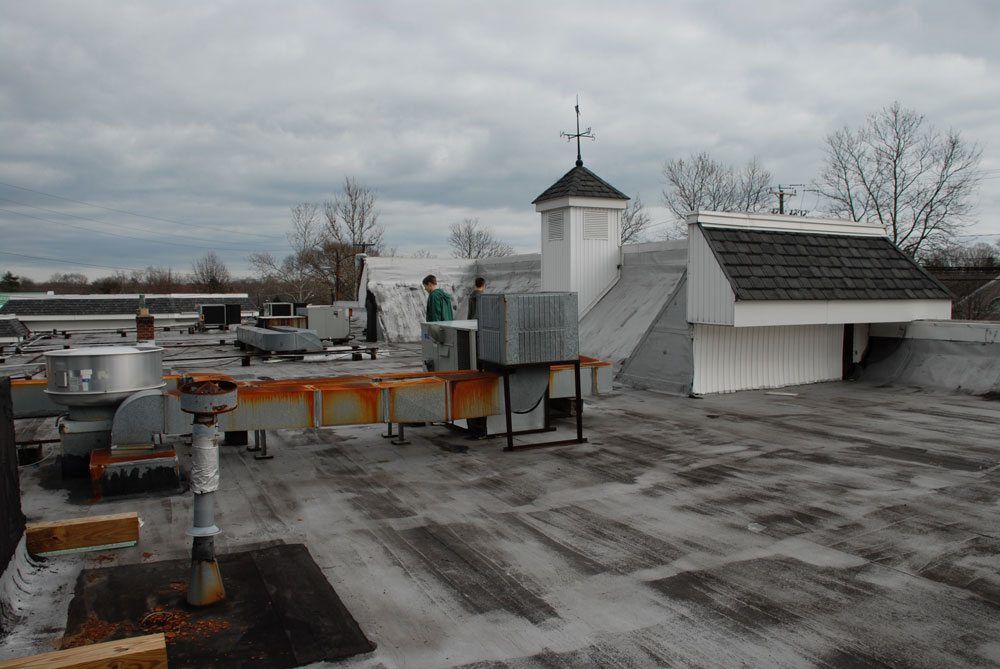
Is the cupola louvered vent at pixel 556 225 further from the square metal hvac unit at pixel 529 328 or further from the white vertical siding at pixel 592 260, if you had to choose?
the square metal hvac unit at pixel 529 328

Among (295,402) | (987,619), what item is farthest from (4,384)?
(987,619)

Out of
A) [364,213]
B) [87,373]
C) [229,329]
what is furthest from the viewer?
[364,213]

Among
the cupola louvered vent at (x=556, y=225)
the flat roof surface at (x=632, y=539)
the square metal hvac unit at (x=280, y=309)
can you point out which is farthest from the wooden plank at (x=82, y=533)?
the square metal hvac unit at (x=280, y=309)

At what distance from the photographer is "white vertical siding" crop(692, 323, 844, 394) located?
13.8 meters

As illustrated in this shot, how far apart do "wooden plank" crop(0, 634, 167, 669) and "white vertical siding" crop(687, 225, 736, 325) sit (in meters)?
10.9

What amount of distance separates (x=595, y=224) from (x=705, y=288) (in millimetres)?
5892

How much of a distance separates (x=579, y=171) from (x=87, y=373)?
14245mm

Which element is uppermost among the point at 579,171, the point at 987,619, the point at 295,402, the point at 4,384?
the point at 579,171

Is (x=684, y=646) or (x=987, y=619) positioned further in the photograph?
(x=987, y=619)

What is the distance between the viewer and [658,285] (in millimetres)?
17266

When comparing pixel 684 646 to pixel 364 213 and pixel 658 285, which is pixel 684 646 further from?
pixel 364 213

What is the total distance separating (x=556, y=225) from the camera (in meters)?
18.8

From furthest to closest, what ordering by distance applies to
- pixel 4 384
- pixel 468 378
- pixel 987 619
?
pixel 468 378 → pixel 4 384 → pixel 987 619

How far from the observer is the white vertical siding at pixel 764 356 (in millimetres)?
13773
